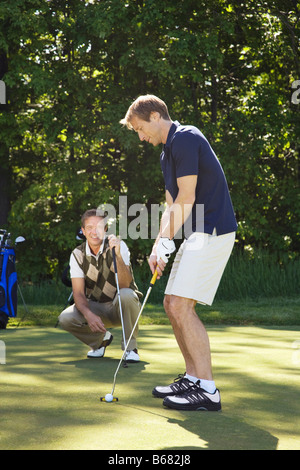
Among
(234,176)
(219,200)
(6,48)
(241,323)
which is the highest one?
(6,48)

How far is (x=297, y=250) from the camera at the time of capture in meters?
15.1

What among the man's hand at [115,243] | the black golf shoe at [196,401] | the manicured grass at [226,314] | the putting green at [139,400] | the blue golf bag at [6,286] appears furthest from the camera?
the manicured grass at [226,314]

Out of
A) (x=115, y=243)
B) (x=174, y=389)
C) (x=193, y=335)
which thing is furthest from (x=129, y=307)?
(x=193, y=335)

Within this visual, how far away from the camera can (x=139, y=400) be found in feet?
13.4

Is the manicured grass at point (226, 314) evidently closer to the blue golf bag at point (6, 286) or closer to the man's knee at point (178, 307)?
the blue golf bag at point (6, 286)

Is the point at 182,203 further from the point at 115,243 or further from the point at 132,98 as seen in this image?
the point at 132,98

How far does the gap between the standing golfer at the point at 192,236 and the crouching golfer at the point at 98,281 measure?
1.52 metres

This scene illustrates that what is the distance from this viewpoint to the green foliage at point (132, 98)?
524 inches

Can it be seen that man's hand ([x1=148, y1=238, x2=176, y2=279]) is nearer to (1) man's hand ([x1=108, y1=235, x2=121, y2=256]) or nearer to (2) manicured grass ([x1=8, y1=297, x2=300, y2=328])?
(1) man's hand ([x1=108, y1=235, x2=121, y2=256])

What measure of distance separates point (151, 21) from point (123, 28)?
1.72 feet

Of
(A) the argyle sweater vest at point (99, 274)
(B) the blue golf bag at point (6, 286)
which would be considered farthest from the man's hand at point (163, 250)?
(B) the blue golf bag at point (6, 286)

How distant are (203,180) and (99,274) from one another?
2005 millimetres
